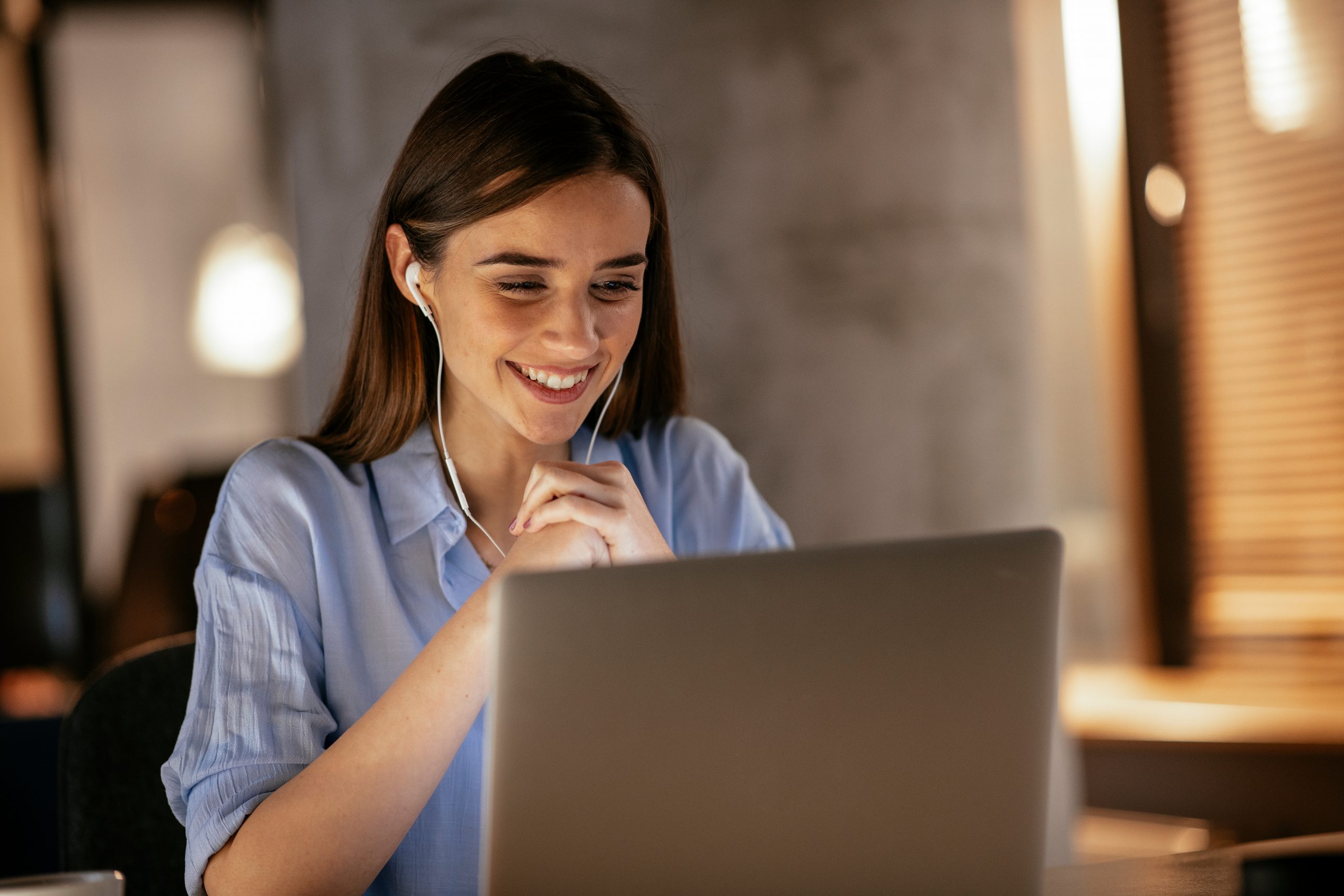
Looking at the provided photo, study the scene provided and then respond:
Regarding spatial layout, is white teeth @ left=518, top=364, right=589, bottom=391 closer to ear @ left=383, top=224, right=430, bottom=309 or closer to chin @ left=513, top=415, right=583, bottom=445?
chin @ left=513, top=415, right=583, bottom=445

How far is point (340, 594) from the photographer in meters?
1.19

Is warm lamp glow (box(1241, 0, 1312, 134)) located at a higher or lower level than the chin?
higher

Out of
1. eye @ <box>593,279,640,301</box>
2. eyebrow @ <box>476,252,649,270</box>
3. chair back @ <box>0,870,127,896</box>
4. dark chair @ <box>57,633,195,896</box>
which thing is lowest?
dark chair @ <box>57,633,195,896</box>

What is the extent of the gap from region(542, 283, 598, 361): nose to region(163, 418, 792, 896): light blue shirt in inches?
8.4

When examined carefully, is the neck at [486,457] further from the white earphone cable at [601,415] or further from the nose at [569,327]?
the nose at [569,327]

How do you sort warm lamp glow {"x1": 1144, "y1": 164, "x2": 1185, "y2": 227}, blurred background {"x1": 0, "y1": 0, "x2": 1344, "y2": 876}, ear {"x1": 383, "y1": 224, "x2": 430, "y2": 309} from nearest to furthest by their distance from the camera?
1. ear {"x1": 383, "y1": 224, "x2": 430, "y2": 309}
2. blurred background {"x1": 0, "y1": 0, "x2": 1344, "y2": 876}
3. warm lamp glow {"x1": 1144, "y1": 164, "x2": 1185, "y2": 227}

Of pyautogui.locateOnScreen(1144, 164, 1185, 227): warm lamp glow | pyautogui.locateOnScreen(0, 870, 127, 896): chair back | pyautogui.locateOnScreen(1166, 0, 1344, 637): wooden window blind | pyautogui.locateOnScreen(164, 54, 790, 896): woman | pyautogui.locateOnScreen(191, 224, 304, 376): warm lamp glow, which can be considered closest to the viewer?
pyautogui.locateOnScreen(0, 870, 127, 896): chair back

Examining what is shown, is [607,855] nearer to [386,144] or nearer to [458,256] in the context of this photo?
[458,256]

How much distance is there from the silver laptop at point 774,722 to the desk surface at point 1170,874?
19cm

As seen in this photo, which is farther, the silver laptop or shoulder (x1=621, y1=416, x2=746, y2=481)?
shoulder (x1=621, y1=416, x2=746, y2=481)

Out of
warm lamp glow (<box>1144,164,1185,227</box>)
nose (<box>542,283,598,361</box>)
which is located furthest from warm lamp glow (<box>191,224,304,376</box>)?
nose (<box>542,283,598,361</box>)

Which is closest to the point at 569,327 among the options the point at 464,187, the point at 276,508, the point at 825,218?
the point at 464,187

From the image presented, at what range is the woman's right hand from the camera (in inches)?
39.4

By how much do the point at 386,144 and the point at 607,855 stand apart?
52.7 inches
